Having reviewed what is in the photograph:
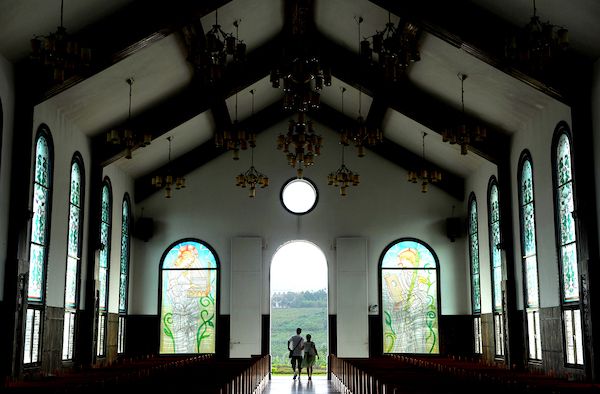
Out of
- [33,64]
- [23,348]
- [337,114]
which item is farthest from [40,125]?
[337,114]

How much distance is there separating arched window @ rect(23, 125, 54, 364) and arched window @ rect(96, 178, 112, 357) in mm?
3134

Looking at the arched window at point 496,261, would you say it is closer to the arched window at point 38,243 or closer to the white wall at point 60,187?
the white wall at point 60,187

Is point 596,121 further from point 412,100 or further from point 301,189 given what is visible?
point 301,189

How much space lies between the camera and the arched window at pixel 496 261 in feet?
52.9

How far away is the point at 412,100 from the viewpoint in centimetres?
1545

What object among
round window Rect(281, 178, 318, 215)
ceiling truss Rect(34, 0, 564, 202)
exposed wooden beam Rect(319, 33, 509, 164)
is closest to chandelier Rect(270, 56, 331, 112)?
ceiling truss Rect(34, 0, 564, 202)

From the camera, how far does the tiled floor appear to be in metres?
15.0

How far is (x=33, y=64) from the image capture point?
11.2 m

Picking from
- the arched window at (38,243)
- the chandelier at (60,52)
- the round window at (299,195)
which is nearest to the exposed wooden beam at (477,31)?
the chandelier at (60,52)

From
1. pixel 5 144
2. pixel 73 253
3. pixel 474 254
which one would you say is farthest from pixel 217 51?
pixel 474 254

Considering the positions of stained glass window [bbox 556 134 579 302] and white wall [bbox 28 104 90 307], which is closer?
stained glass window [bbox 556 134 579 302]

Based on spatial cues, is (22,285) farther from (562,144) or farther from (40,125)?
(562,144)

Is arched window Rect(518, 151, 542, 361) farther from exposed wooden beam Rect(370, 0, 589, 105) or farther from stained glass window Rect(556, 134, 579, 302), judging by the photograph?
exposed wooden beam Rect(370, 0, 589, 105)

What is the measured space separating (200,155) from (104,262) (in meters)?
4.21
